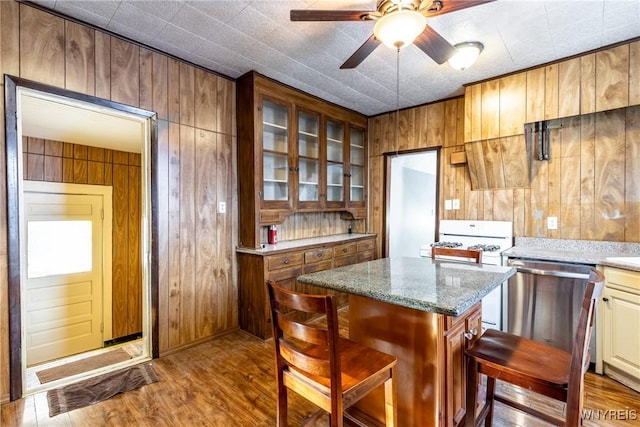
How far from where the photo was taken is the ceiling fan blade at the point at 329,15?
1.60 meters

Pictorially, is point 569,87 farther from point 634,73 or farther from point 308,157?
point 308,157

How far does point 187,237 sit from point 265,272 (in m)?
0.80

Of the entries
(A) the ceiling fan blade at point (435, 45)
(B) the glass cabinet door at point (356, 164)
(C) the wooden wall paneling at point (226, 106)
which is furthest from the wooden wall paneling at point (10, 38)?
(B) the glass cabinet door at point (356, 164)

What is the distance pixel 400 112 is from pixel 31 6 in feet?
12.1

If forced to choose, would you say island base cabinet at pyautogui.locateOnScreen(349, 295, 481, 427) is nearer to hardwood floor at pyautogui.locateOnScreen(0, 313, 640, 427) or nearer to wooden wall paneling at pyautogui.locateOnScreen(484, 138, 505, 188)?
hardwood floor at pyautogui.locateOnScreen(0, 313, 640, 427)

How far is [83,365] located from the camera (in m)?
2.49

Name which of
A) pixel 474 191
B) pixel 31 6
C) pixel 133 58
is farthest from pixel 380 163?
pixel 31 6

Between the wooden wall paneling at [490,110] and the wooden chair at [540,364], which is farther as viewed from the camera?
the wooden wall paneling at [490,110]

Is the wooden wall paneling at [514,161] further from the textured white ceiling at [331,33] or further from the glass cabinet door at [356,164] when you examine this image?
the glass cabinet door at [356,164]

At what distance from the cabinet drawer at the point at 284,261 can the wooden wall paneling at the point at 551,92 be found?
2719 millimetres

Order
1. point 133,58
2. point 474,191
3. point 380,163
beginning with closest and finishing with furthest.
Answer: point 133,58, point 474,191, point 380,163

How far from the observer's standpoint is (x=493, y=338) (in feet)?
5.14

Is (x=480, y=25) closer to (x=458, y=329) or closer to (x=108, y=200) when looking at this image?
(x=458, y=329)

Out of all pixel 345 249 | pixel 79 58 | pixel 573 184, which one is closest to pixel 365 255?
pixel 345 249
